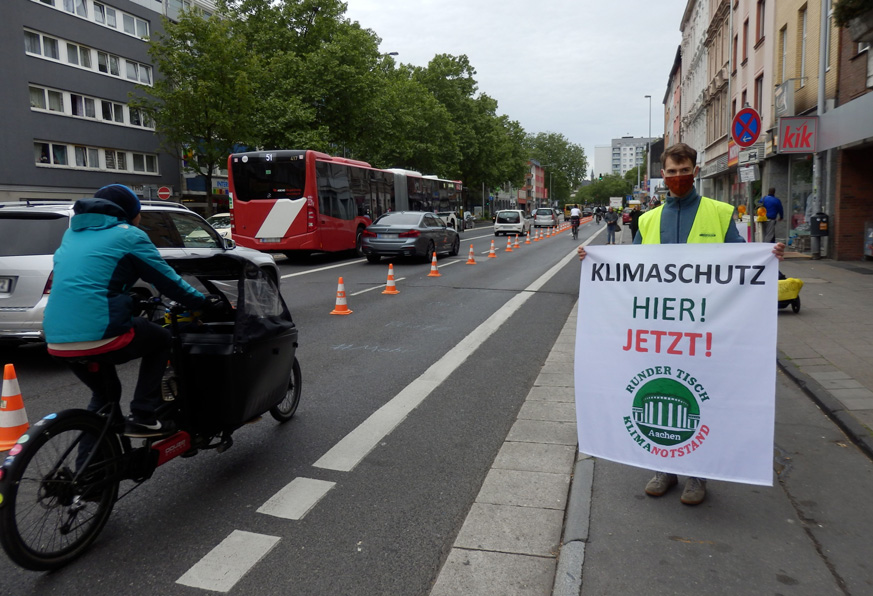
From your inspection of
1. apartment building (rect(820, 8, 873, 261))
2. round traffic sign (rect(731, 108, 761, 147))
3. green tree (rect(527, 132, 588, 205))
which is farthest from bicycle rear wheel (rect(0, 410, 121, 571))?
green tree (rect(527, 132, 588, 205))

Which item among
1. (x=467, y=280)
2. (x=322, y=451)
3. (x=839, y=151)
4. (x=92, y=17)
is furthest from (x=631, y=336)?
(x=92, y=17)

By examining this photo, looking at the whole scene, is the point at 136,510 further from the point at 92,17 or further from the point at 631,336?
the point at 92,17

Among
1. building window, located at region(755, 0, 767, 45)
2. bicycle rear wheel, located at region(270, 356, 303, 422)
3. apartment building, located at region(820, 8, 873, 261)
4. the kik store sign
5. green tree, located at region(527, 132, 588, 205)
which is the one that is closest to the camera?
bicycle rear wheel, located at region(270, 356, 303, 422)

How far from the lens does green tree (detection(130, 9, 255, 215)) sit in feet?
101

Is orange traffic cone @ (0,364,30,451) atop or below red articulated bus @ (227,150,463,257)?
below

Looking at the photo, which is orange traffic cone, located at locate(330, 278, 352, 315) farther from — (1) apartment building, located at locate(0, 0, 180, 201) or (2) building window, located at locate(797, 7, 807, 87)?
(1) apartment building, located at locate(0, 0, 180, 201)

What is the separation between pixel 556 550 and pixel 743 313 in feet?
4.97

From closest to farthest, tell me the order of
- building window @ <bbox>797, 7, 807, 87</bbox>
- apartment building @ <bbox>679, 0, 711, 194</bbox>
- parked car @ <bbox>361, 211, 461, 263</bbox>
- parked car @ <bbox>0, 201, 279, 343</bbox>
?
parked car @ <bbox>0, 201, 279, 343</bbox>
parked car @ <bbox>361, 211, 461, 263</bbox>
building window @ <bbox>797, 7, 807, 87</bbox>
apartment building @ <bbox>679, 0, 711, 194</bbox>

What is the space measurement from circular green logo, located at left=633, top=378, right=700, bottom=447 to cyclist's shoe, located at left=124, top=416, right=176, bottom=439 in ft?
8.36

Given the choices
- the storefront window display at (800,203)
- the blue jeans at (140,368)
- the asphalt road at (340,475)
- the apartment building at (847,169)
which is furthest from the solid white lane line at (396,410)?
the storefront window display at (800,203)

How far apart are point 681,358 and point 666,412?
0.98 feet

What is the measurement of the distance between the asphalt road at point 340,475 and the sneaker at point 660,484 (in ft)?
3.34

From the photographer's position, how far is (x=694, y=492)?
380 centimetres

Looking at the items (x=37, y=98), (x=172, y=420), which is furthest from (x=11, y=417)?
(x=37, y=98)
